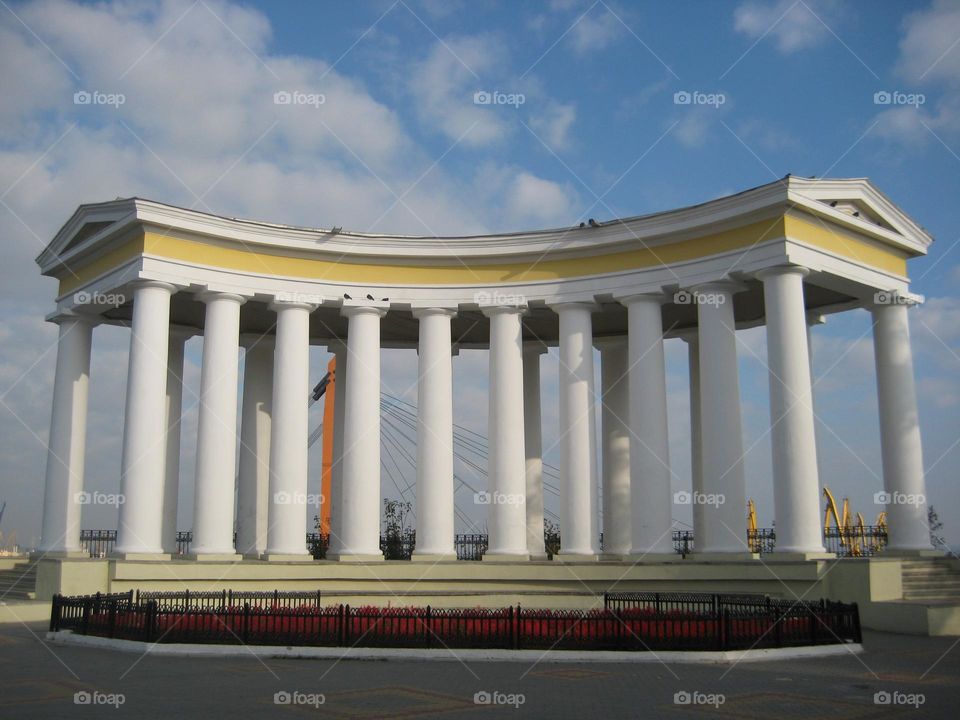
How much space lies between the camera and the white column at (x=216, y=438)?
37.3m

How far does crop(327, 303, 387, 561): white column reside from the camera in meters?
39.0

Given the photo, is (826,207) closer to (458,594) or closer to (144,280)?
(458,594)

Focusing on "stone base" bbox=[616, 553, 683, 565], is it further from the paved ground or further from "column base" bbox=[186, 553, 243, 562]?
"column base" bbox=[186, 553, 243, 562]

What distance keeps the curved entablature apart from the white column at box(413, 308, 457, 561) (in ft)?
9.48

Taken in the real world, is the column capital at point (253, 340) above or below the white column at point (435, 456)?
above

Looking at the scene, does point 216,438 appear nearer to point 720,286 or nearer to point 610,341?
point 720,286

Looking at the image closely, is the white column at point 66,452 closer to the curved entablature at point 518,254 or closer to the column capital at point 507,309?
the curved entablature at point 518,254

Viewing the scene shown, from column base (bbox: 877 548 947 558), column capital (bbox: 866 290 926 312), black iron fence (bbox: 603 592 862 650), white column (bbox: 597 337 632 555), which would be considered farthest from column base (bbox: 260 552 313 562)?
column capital (bbox: 866 290 926 312)

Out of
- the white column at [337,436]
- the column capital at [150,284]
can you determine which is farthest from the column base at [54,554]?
the column capital at [150,284]

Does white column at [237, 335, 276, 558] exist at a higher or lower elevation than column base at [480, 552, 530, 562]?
higher

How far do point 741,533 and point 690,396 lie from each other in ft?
36.9

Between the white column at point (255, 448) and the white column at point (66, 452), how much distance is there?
715cm

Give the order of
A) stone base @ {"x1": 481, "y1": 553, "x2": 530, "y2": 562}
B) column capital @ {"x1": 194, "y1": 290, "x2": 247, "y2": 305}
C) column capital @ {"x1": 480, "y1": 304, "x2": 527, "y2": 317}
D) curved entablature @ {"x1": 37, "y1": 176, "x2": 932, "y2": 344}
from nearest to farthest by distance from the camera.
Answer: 1. curved entablature @ {"x1": 37, "y1": 176, "x2": 932, "y2": 344}
2. stone base @ {"x1": 481, "y1": 553, "x2": 530, "y2": 562}
3. column capital @ {"x1": 194, "y1": 290, "x2": 247, "y2": 305}
4. column capital @ {"x1": 480, "y1": 304, "x2": 527, "y2": 317}

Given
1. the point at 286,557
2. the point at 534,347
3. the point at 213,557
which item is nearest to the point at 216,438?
the point at 213,557
